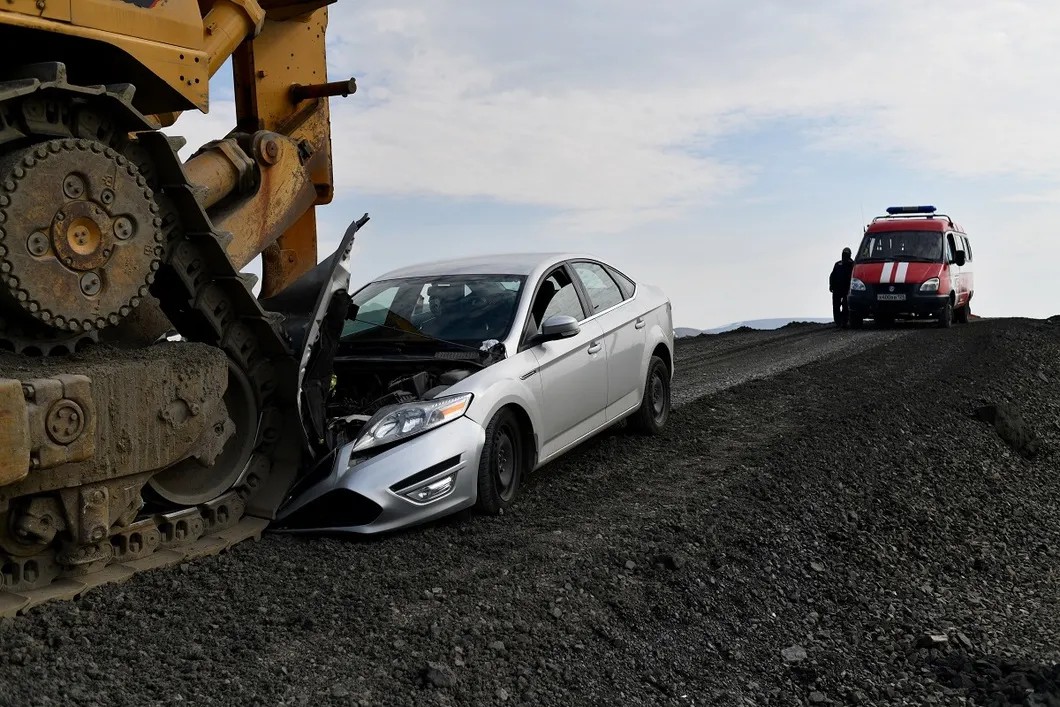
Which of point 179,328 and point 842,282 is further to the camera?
point 842,282

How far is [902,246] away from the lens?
22.5 m

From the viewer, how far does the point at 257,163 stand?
24.5 feet

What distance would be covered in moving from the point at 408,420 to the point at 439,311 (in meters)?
1.57

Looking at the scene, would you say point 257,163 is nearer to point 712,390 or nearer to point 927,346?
point 712,390

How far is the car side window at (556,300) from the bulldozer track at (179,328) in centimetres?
183

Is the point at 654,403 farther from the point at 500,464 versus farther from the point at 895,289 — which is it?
the point at 895,289

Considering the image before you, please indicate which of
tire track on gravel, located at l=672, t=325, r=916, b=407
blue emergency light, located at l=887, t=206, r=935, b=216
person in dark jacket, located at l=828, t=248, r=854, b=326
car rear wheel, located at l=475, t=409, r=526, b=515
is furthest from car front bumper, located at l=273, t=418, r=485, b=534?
blue emergency light, located at l=887, t=206, r=935, b=216

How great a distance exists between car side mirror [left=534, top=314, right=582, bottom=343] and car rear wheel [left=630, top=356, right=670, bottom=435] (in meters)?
1.89

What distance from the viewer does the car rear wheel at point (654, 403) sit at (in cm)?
908

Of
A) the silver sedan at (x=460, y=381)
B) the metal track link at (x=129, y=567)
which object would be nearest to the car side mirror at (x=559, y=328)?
the silver sedan at (x=460, y=381)

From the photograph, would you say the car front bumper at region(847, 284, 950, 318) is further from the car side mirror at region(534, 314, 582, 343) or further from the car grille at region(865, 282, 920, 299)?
the car side mirror at region(534, 314, 582, 343)

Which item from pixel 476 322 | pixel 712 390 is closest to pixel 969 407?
pixel 712 390

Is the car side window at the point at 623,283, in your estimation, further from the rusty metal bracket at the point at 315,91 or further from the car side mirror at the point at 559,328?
the rusty metal bracket at the point at 315,91

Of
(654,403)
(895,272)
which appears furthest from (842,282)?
(654,403)
